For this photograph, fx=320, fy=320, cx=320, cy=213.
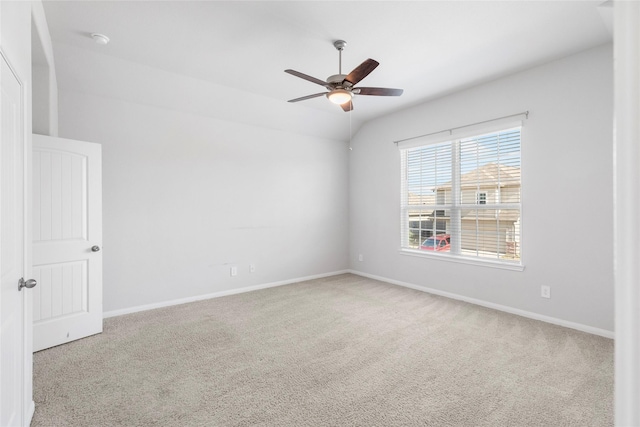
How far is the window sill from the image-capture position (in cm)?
379

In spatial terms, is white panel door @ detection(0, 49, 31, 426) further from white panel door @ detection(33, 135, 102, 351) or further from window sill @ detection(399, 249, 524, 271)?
window sill @ detection(399, 249, 524, 271)

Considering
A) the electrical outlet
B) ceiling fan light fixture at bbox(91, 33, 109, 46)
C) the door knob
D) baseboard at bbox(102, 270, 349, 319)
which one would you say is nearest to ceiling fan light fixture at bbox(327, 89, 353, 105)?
ceiling fan light fixture at bbox(91, 33, 109, 46)

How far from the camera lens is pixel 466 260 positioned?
13.9ft

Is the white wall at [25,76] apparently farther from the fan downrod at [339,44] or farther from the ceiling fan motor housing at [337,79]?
the fan downrod at [339,44]

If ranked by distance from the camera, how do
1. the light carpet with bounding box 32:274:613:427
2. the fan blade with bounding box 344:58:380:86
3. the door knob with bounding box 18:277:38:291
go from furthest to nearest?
the fan blade with bounding box 344:58:380:86 → the light carpet with bounding box 32:274:613:427 → the door knob with bounding box 18:277:38:291

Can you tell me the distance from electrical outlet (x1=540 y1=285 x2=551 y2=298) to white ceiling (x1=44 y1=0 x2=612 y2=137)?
96.5 inches

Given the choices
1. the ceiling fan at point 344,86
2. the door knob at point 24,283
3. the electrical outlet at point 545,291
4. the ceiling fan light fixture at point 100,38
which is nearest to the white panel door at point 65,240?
the ceiling fan light fixture at point 100,38

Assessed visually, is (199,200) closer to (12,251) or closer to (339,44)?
(339,44)

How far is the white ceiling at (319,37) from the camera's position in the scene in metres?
2.56

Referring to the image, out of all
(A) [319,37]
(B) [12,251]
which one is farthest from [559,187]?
(B) [12,251]

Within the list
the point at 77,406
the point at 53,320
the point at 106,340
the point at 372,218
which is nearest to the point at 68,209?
the point at 53,320

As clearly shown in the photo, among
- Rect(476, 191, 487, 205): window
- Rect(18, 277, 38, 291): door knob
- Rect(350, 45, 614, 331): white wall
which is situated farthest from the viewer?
Rect(476, 191, 487, 205): window

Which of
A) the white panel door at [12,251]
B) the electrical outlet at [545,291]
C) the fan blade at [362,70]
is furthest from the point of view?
the electrical outlet at [545,291]

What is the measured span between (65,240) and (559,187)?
496 centimetres
